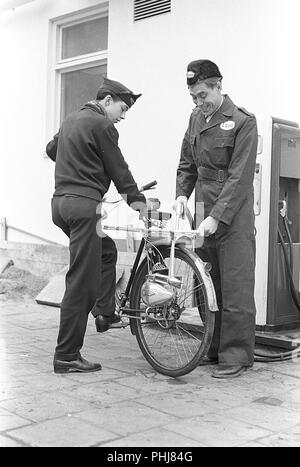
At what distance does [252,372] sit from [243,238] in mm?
871

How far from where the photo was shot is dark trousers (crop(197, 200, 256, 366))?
407cm

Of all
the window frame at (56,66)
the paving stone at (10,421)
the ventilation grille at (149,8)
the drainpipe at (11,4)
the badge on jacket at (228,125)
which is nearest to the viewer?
the paving stone at (10,421)

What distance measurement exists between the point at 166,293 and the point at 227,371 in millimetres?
618

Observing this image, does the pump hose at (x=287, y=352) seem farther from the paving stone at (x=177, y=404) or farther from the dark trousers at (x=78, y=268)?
the dark trousers at (x=78, y=268)

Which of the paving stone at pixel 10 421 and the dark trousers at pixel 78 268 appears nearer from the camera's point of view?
the paving stone at pixel 10 421

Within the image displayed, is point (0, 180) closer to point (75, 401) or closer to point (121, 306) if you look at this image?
point (121, 306)

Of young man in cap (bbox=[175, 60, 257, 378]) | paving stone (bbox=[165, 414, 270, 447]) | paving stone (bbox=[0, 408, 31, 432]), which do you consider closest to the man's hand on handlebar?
young man in cap (bbox=[175, 60, 257, 378])

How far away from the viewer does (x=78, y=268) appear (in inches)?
156

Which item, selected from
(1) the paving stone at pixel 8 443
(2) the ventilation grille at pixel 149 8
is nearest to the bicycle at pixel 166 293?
(1) the paving stone at pixel 8 443

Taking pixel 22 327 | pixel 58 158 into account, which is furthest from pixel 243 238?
pixel 22 327

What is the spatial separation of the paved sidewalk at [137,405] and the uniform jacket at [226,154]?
1.03 meters

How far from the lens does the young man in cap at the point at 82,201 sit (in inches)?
155

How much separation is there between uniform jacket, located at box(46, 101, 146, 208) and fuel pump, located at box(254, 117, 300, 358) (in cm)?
108

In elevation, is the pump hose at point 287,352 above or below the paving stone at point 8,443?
above
